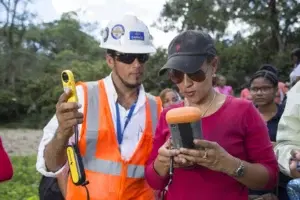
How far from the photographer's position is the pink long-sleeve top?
2357mm

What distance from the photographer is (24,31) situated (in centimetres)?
3788

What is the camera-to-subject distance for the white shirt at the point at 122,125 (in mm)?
2885

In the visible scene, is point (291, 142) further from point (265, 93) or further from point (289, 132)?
point (265, 93)

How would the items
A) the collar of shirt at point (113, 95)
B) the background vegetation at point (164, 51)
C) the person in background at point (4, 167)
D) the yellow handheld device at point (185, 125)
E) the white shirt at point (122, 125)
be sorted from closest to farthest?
1. the yellow handheld device at point (185, 125)
2. the person in background at point (4, 167)
3. the white shirt at point (122, 125)
4. the collar of shirt at point (113, 95)
5. the background vegetation at point (164, 51)

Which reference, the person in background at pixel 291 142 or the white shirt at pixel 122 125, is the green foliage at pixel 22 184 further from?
the person in background at pixel 291 142

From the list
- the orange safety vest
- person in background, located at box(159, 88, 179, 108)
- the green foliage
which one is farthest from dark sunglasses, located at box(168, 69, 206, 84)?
the green foliage

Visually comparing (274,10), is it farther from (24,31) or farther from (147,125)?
(147,125)

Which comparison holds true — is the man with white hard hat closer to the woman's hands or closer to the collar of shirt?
the collar of shirt

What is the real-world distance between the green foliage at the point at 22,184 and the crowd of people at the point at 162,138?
166 inches

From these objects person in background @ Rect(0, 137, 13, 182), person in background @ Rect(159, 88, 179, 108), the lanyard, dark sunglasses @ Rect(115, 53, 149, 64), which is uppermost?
dark sunglasses @ Rect(115, 53, 149, 64)

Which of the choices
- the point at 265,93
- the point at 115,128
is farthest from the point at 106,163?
the point at 265,93

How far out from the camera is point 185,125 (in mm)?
A: 2102

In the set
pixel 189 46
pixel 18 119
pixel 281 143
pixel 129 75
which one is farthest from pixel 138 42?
pixel 18 119

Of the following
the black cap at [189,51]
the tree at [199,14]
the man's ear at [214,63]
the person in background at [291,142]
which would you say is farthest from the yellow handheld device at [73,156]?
the tree at [199,14]
